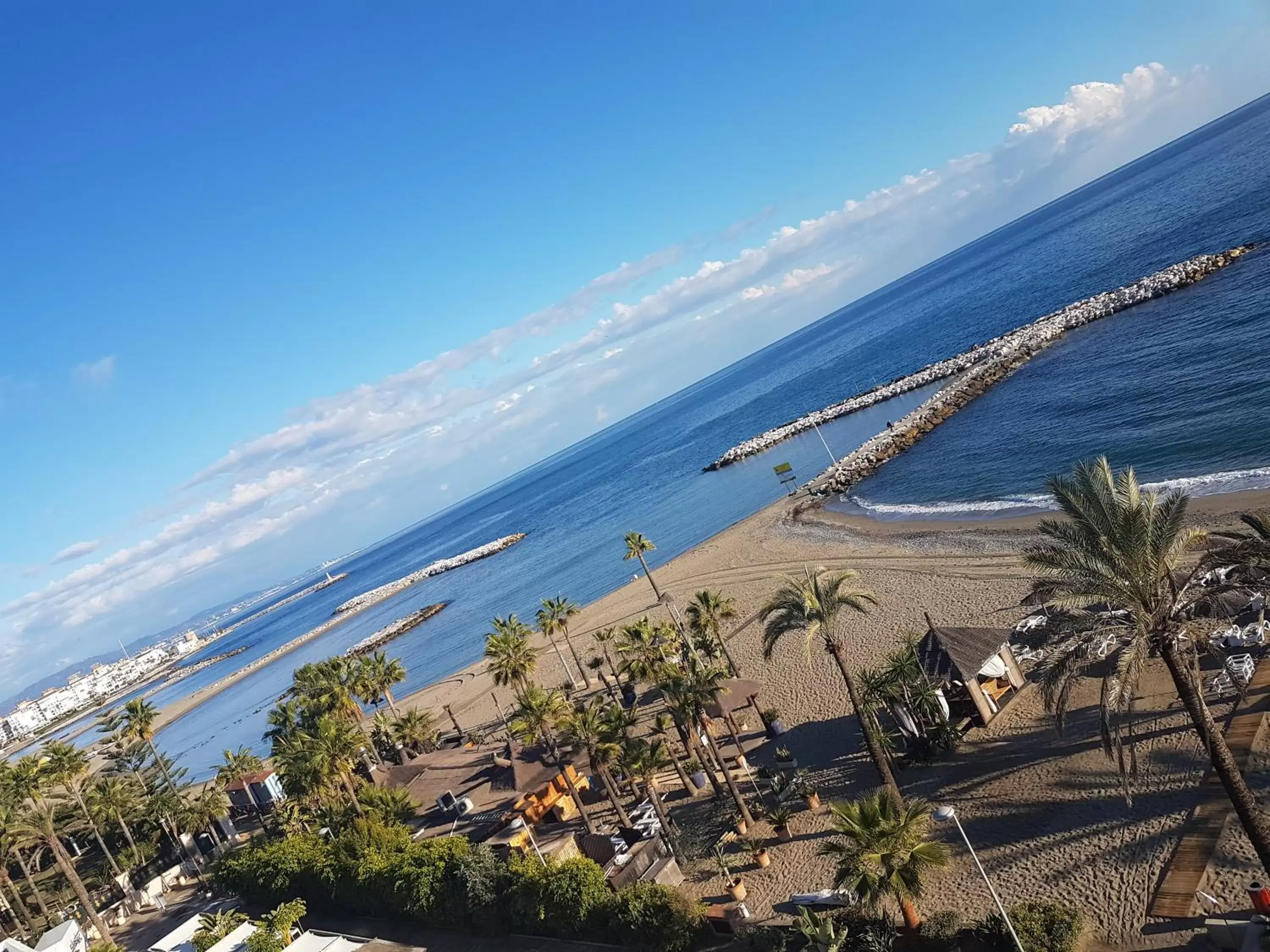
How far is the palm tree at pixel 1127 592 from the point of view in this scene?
1277 centimetres

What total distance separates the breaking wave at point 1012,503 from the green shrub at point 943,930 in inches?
659

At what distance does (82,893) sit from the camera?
110ft

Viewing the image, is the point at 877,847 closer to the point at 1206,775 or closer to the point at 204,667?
the point at 1206,775

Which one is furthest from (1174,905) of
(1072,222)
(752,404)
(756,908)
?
(1072,222)

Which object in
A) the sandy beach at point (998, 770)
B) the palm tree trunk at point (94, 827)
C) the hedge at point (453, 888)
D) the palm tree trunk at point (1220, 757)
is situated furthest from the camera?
the palm tree trunk at point (94, 827)

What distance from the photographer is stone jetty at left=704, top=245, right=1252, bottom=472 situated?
235 feet

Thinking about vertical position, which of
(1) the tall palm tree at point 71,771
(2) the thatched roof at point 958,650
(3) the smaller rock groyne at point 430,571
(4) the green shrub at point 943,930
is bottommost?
(4) the green shrub at point 943,930

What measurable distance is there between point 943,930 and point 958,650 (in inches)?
370

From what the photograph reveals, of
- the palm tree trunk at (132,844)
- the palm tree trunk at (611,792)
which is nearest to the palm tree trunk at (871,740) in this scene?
the palm tree trunk at (611,792)

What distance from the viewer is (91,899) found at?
3656cm

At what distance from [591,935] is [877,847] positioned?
9.23m

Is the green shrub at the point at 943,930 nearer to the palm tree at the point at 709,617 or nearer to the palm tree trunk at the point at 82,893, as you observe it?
the palm tree at the point at 709,617

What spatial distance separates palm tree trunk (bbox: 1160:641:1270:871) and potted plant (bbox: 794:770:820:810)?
10935 mm

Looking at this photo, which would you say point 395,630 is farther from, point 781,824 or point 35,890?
point 781,824
